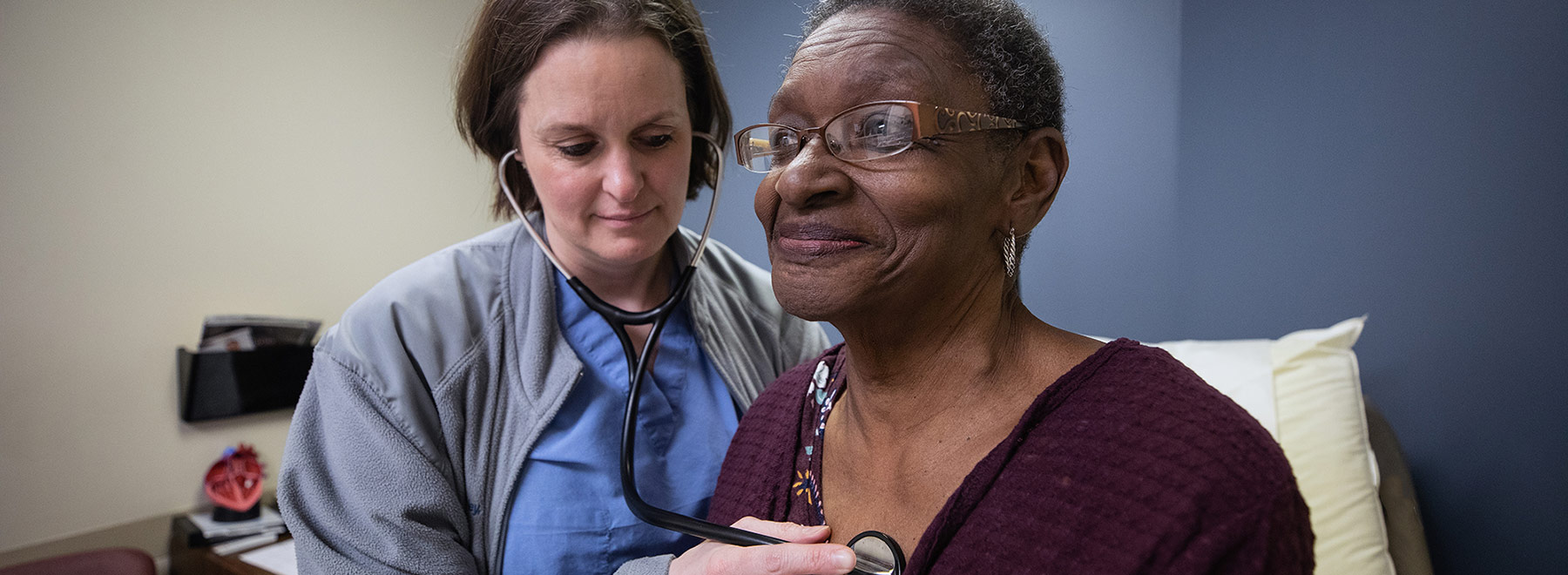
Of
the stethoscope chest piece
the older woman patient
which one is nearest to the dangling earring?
the older woman patient

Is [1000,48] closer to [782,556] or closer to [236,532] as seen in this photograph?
[782,556]

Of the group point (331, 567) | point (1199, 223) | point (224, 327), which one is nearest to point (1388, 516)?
point (1199, 223)

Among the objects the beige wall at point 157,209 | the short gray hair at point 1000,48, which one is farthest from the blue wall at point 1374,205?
the beige wall at point 157,209

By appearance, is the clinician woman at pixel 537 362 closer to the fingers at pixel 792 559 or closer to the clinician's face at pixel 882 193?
the fingers at pixel 792 559

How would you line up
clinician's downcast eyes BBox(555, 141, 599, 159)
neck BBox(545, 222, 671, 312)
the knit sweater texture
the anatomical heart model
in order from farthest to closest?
1. the anatomical heart model
2. neck BBox(545, 222, 671, 312)
3. clinician's downcast eyes BBox(555, 141, 599, 159)
4. the knit sweater texture

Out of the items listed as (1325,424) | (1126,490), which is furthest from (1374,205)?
(1126,490)

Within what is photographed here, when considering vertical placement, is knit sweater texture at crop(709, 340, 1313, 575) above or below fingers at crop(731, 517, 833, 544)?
above

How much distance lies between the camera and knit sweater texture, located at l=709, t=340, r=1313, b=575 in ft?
2.05

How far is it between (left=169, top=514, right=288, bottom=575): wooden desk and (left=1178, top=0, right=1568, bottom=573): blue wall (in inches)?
94.2

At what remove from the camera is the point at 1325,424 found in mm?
1512

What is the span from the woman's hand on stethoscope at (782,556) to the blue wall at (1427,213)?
4.17ft

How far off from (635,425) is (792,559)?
0.43 metres

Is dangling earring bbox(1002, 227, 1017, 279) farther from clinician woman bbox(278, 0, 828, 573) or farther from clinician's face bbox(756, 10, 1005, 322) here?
clinician woman bbox(278, 0, 828, 573)

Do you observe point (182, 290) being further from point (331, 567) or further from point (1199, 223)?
point (1199, 223)
